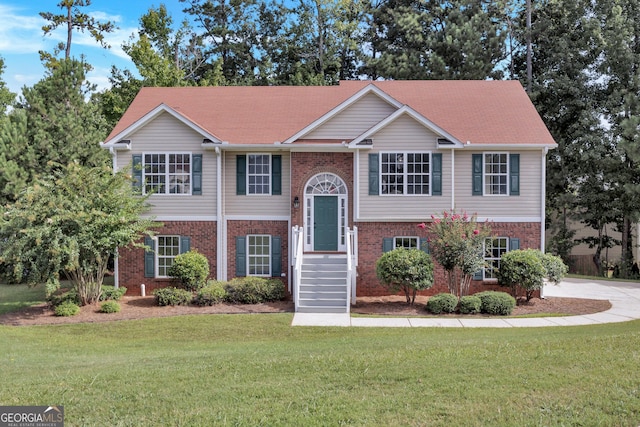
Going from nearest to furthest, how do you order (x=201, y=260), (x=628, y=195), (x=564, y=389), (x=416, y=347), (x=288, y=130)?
(x=564, y=389), (x=416, y=347), (x=201, y=260), (x=288, y=130), (x=628, y=195)

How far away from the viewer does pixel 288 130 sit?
1970cm

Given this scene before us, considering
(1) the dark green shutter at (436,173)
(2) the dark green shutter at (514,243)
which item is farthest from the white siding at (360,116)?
(2) the dark green shutter at (514,243)

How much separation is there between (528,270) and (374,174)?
567 cm

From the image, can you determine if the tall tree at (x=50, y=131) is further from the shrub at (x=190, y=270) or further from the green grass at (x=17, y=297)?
the shrub at (x=190, y=270)

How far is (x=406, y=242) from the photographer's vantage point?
18.4 metres

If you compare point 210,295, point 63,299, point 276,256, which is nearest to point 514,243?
point 276,256

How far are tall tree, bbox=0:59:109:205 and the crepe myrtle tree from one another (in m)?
4.70

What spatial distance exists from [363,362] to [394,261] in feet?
26.7

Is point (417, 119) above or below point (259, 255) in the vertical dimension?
above

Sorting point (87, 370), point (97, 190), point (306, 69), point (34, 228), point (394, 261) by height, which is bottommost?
point (87, 370)

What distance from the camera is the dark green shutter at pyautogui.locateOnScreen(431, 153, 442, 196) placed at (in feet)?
59.8

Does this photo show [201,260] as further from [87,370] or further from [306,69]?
[306,69]

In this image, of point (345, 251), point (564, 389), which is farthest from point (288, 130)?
point (564, 389)

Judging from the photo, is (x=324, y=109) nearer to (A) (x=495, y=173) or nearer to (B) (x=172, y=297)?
(A) (x=495, y=173)
